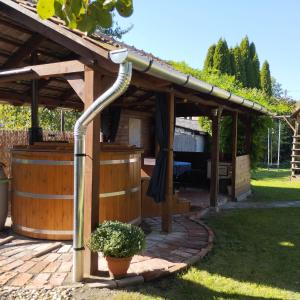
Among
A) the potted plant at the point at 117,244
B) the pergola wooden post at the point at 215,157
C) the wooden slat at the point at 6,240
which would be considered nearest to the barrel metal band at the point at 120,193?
the potted plant at the point at 117,244

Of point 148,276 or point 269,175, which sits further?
point 269,175

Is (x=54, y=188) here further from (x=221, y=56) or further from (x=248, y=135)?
(x=221, y=56)

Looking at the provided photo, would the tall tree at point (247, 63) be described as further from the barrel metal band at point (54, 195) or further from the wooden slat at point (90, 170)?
the wooden slat at point (90, 170)

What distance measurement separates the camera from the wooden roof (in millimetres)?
4504

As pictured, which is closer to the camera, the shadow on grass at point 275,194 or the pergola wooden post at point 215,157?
the pergola wooden post at point 215,157

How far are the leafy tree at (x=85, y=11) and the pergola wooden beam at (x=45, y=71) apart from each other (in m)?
2.51

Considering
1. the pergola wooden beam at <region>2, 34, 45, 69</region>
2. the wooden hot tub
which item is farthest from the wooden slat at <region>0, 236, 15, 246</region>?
the pergola wooden beam at <region>2, 34, 45, 69</region>

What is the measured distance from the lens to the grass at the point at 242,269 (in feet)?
13.5

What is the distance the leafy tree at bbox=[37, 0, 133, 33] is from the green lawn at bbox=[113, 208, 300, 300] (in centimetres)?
296

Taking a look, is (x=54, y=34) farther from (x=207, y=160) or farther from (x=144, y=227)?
(x=207, y=160)

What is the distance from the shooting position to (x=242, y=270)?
4.86 meters

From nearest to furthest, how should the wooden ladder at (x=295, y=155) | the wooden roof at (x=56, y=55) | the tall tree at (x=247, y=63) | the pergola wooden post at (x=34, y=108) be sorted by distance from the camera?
the wooden roof at (x=56, y=55) → the pergola wooden post at (x=34, y=108) → the wooden ladder at (x=295, y=155) → the tall tree at (x=247, y=63)

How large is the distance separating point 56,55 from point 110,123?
396cm

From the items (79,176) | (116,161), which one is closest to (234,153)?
(116,161)
